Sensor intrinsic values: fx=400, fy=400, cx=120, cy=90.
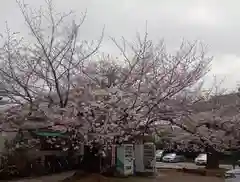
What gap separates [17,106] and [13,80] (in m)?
1.27

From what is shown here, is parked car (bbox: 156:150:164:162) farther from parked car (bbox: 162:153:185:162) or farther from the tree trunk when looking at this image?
the tree trunk

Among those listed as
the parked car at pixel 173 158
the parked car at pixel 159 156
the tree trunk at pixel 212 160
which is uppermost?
the parked car at pixel 159 156

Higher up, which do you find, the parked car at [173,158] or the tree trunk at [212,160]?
the parked car at [173,158]

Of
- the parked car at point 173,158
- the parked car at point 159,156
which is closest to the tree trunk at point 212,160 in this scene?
the parked car at point 173,158

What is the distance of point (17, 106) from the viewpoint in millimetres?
16156

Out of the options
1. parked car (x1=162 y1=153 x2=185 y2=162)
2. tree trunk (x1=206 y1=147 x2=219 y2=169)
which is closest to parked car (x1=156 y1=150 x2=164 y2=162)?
parked car (x1=162 y1=153 x2=185 y2=162)

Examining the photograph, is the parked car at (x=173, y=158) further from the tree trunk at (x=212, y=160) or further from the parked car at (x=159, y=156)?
the tree trunk at (x=212, y=160)

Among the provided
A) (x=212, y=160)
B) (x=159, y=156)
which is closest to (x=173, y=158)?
(x=159, y=156)

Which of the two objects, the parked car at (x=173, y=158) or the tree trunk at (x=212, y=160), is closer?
the tree trunk at (x=212, y=160)

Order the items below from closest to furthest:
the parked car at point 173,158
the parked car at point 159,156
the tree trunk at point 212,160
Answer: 1. the tree trunk at point 212,160
2. the parked car at point 173,158
3. the parked car at point 159,156

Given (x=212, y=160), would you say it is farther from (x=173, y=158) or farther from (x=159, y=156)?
(x=159, y=156)

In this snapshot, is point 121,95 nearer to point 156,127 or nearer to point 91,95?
point 91,95

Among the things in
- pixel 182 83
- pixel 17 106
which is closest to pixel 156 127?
pixel 182 83

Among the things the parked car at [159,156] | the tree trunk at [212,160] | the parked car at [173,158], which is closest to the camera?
the tree trunk at [212,160]
